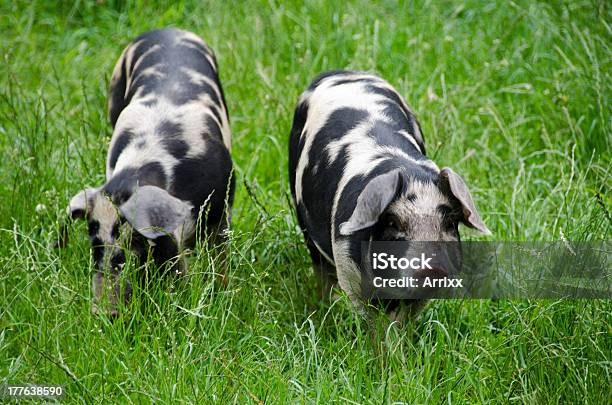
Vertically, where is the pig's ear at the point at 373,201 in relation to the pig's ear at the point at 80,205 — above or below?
above

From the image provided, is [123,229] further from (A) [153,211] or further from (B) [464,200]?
(B) [464,200]

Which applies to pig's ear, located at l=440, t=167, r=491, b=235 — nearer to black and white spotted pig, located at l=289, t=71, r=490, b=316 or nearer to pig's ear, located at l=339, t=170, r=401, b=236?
black and white spotted pig, located at l=289, t=71, r=490, b=316

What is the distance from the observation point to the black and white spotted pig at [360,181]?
4.02 metres

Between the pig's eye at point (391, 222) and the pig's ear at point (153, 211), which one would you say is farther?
the pig's ear at point (153, 211)

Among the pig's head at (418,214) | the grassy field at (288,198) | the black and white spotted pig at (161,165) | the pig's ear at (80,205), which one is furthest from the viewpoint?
the pig's ear at (80,205)

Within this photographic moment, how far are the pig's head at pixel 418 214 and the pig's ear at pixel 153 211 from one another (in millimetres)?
917

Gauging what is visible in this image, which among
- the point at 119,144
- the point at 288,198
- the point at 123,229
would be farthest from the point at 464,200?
the point at 119,144

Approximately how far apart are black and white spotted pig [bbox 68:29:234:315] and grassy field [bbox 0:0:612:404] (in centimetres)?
16

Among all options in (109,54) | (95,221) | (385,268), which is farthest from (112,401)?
(109,54)

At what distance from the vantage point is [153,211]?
14.8 feet

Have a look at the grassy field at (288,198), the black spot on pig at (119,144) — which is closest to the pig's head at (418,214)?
the grassy field at (288,198)

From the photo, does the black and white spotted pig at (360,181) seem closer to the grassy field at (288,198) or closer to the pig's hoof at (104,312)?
the grassy field at (288,198)

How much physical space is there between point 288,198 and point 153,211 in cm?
94

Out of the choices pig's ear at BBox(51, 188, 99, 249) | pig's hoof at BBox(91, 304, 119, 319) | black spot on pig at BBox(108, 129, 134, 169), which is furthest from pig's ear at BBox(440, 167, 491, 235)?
black spot on pig at BBox(108, 129, 134, 169)
